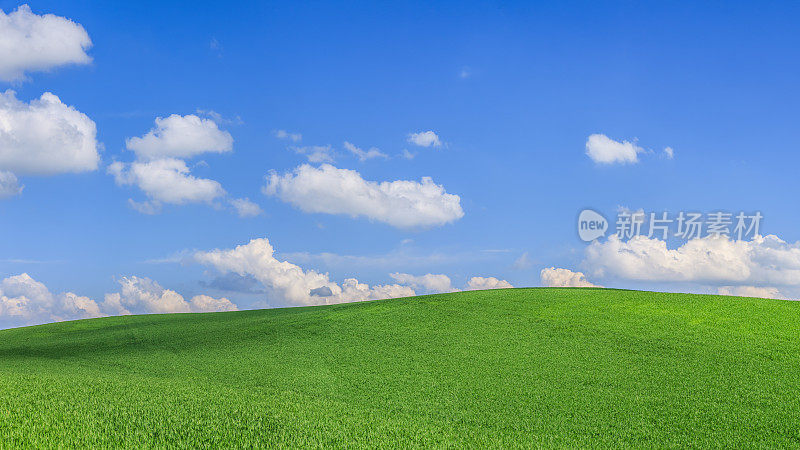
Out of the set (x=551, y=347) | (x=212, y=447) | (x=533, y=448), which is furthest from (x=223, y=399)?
(x=551, y=347)

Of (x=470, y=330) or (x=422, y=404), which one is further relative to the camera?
(x=470, y=330)

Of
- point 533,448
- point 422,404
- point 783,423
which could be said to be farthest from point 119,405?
point 783,423

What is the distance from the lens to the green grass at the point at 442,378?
934cm

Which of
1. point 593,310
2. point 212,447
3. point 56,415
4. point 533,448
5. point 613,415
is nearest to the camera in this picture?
point 212,447

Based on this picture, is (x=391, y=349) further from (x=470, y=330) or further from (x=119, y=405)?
(x=119, y=405)

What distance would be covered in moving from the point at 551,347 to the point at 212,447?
13.0 metres

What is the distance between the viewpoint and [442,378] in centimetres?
1528

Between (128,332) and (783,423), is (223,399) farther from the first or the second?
(128,332)

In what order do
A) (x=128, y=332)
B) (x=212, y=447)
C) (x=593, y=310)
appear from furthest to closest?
(x=128, y=332), (x=593, y=310), (x=212, y=447)

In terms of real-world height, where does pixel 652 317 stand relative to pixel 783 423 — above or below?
above

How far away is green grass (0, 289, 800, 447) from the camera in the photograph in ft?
30.6

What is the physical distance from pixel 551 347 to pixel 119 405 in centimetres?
1352

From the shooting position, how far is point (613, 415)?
11953mm

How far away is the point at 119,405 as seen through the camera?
977 centimetres
